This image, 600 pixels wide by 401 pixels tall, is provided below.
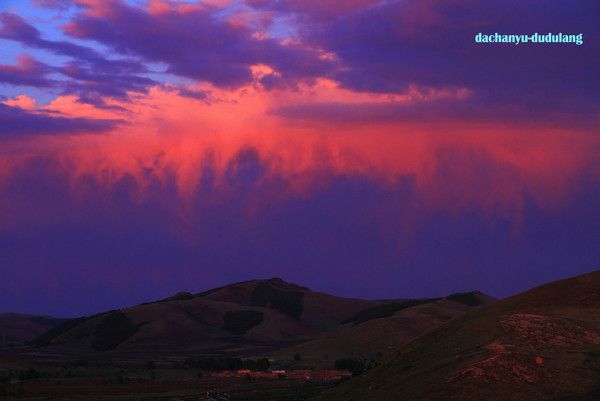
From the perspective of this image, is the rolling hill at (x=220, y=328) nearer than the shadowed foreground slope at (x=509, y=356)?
No

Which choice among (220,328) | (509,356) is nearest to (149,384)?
(509,356)

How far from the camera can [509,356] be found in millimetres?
38875

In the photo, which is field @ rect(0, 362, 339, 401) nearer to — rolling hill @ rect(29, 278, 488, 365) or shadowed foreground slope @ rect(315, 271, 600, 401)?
shadowed foreground slope @ rect(315, 271, 600, 401)

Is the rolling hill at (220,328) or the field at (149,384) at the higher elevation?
the rolling hill at (220,328)

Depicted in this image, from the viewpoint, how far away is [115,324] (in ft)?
525

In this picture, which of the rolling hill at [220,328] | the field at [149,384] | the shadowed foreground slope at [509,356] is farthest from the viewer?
the rolling hill at [220,328]

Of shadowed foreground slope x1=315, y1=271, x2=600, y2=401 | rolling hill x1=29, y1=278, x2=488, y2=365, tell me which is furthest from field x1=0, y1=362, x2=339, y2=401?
rolling hill x1=29, y1=278, x2=488, y2=365

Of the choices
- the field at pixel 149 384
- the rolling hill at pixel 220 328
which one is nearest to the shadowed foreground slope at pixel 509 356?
the field at pixel 149 384

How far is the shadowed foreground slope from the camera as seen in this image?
120 ft

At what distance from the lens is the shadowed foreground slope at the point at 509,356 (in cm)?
3644

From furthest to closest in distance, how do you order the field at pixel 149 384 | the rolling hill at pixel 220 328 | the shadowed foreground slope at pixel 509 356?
the rolling hill at pixel 220 328 < the field at pixel 149 384 < the shadowed foreground slope at pixel 509 356

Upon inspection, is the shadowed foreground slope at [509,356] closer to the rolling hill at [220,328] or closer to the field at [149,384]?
the field at [149,384]

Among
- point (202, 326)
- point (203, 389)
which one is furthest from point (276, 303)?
point (203, 389)

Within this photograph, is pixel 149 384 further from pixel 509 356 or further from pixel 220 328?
pixel 220 328
